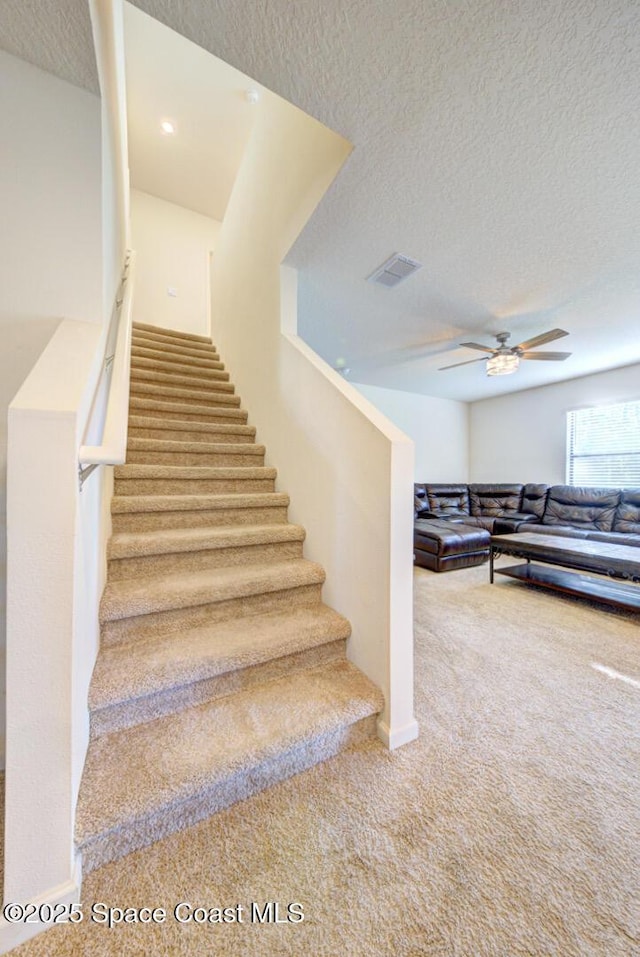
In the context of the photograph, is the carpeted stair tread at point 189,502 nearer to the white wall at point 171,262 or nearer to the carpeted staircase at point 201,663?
the carpeted staircase at point 201,663

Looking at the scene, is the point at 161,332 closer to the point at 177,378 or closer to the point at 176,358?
the point at 176,358

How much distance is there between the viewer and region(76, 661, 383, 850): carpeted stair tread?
0.90 metres

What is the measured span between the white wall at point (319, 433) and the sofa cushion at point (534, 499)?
4.49 m

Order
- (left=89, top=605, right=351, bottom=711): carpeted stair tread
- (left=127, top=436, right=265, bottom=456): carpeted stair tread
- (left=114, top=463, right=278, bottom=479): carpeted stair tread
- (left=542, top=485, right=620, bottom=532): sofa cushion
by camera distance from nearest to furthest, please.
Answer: (left=89, top=605, right=351, bottom=711): carpeted stair tread → (left=114, top=463, right=278, bottom=479): carpeted stair tread → (left=127, top=436, right=265, bottom=456): carpeted stair tread → (left=542, top=485, right=620, bottom=532): sofa cushion

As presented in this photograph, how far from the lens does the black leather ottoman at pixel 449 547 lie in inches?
143

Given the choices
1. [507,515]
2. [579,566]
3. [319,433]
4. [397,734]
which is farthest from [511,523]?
[397,734]

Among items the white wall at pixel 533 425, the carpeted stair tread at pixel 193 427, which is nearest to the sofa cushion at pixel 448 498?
the white wall at pixel 533 425

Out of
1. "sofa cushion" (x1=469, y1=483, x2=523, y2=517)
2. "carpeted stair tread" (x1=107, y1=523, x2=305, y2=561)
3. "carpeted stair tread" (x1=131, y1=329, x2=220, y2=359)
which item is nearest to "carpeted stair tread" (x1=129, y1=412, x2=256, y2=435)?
"carpeted stair tread" (x1=107, y1=523, x2=305, y2=561)

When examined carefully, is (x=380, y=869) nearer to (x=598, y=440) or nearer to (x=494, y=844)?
(x=494, y=844)

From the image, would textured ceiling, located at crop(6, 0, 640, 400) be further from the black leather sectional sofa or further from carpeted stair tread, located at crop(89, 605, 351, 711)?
the black leather sectional sofa

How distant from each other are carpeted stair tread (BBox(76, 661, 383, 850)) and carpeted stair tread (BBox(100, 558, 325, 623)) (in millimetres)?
387

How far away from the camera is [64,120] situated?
1.15m

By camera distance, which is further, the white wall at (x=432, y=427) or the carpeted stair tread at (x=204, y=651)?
the white wall at (x=432, y=427)

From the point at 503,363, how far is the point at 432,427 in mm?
2867
